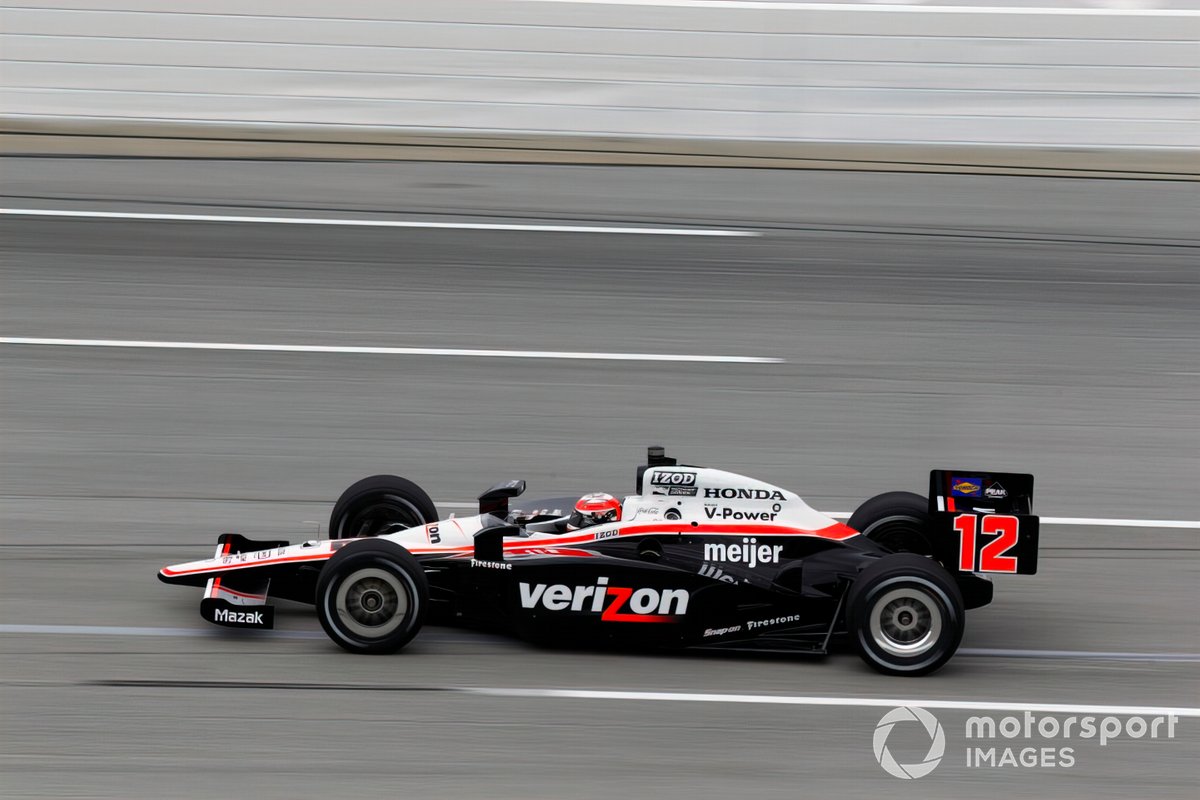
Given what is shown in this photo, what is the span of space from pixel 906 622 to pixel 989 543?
0.61 meters

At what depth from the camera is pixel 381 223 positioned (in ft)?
48.3

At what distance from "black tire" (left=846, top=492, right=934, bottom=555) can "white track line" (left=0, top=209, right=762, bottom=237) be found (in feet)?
21.9

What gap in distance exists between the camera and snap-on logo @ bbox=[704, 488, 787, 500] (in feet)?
25.6

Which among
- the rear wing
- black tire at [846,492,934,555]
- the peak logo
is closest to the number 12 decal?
the rear wing

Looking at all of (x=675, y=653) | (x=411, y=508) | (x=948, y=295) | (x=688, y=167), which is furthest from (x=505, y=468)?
(x=688, y=167)

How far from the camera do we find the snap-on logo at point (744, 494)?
7.82 metres

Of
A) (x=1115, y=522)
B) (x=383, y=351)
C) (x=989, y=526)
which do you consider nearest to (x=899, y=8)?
(x=383, y=351)

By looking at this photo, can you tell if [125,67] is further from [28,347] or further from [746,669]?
[746,669]

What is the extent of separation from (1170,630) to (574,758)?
3661 millimetres

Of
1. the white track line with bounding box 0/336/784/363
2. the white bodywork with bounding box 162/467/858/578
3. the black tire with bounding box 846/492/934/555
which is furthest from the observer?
the white track line with bounding box 0/336/784/363

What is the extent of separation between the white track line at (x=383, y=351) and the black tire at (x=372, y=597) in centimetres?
488

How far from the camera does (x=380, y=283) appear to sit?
1341 centimetres

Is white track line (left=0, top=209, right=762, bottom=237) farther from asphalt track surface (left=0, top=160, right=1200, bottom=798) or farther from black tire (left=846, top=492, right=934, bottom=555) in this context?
black tire (left=846, top=492, right=934, bottom=555)

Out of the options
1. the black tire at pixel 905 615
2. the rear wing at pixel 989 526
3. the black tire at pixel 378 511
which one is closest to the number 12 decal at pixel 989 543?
the rear wing at pixel 989 526
